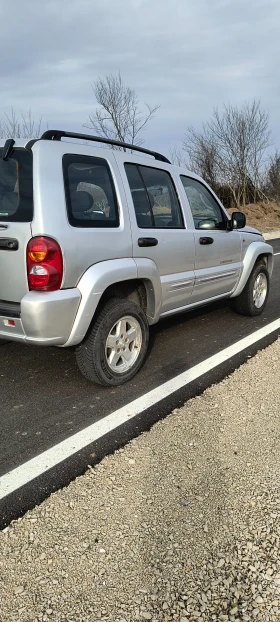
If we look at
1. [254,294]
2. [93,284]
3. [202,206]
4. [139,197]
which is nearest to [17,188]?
[93,284]

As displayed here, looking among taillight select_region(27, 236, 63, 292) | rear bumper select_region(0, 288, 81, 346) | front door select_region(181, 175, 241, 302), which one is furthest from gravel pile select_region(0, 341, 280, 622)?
front door select_region(181, 175, 241, 302)

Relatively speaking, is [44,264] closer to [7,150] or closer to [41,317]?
[41,317]

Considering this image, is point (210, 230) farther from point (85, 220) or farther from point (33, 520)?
point (33, 520)

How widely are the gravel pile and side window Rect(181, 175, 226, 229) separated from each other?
251 cm

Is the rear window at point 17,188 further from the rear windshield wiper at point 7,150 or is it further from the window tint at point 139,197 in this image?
the window tint at point 139,197

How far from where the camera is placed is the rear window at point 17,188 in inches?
127

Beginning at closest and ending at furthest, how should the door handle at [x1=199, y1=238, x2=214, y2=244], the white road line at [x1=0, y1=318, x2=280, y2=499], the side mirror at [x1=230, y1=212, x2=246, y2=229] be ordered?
1. the white road line at [x1=0, y1=318, x2=280, y2=499]
2. the door handle at [x1=199, y1=238, x2=214, y2=244]
3. the side mirror at [x1=230, y1=212, x2=246, y2=229]

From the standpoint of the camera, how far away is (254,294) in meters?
6.07

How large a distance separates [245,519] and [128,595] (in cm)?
70

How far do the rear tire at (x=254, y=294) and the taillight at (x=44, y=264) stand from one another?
3287mm

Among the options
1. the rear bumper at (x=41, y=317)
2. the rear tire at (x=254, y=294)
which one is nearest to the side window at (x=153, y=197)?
the rear bumper at (x=41, y=317)

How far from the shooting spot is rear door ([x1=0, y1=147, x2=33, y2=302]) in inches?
127

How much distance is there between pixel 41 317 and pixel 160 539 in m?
1.64

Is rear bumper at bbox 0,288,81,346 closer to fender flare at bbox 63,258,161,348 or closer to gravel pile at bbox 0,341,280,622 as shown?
fender flare at bbox 63,258,161,348
